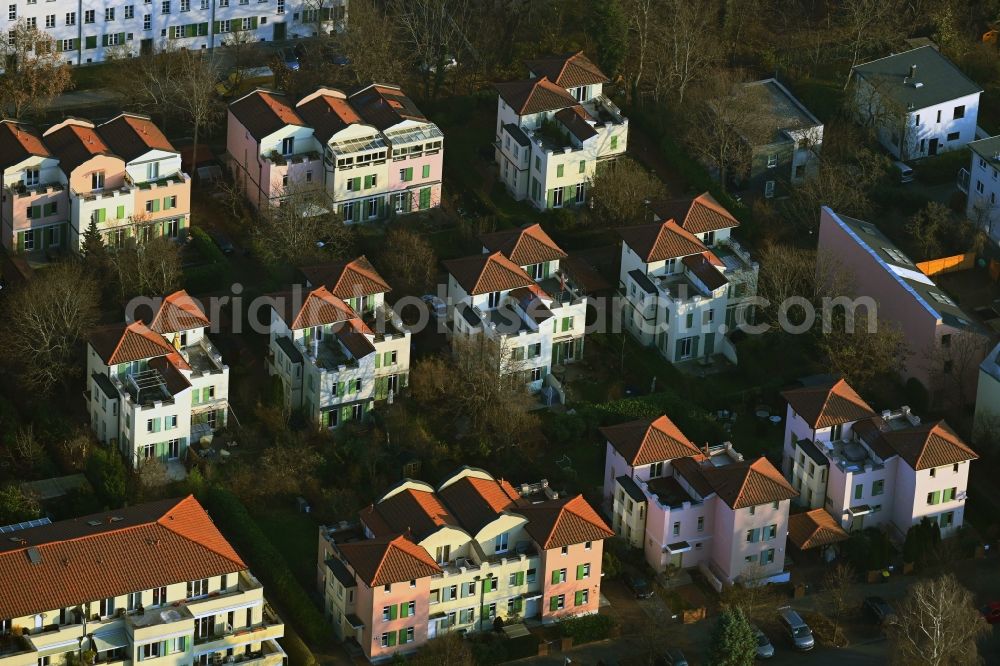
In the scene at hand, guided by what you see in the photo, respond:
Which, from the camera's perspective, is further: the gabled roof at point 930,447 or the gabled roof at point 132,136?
the gabled roof at point 132,136

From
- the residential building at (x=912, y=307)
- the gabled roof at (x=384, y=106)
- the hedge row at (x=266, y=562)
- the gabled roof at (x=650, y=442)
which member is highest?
the gabled roof at (x=384, y=106)

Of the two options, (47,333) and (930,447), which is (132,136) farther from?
(930,447)

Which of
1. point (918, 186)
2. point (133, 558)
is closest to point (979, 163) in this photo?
point (918, 186)

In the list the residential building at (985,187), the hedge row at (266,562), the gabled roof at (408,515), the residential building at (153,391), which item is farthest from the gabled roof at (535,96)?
the gabled roof at (408,515)

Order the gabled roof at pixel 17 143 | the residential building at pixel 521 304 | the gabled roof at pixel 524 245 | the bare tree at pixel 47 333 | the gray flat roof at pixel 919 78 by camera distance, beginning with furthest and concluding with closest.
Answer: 1. the gray flat roof at pixel 919 78
2. the gabled roof at pixel 17 143
3. the gabled roof at pixel 524 245
4. the residential building at pixel 521 304
5. the bare tree at pixel 47 333

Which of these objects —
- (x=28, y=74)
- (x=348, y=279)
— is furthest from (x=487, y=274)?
(x=28, y=74)

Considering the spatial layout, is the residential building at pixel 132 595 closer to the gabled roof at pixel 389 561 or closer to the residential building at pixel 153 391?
the gabled roof at pixel 389 561
